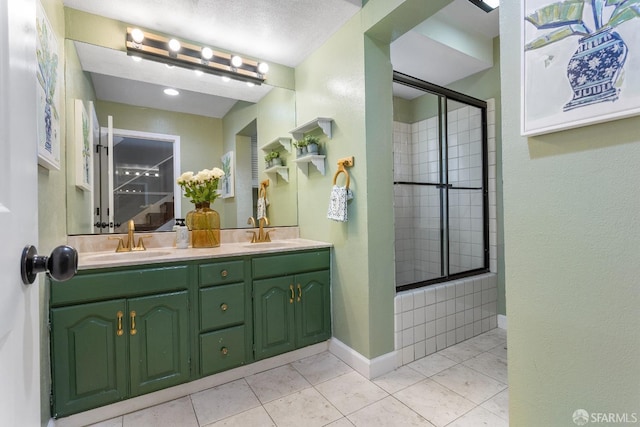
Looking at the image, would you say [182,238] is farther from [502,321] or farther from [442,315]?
[502,321]

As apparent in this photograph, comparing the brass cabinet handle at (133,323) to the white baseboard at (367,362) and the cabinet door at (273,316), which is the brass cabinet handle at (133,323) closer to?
the cabinet door at (273,316)

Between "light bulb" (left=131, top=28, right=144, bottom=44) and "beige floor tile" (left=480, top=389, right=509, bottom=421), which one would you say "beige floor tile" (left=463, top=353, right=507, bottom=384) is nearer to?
"beige floor tile" (left=480, top=389, right=509, bottom=421)

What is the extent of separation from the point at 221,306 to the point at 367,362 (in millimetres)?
1018

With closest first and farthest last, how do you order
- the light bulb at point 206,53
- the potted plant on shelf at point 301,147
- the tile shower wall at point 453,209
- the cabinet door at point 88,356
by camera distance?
the cabinet door at point 88,356, the light bulb at point 206,53, the potted plant on shelf at point 301,147, the tile shower wall at point 453,209

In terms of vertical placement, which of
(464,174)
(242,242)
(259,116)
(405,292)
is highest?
(259,116)

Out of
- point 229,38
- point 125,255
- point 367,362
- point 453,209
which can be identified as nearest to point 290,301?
point 367,362

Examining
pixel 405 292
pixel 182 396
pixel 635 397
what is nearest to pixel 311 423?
pixel 182 396

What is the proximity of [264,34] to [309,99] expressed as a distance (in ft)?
1.91

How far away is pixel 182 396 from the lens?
1.75 meters

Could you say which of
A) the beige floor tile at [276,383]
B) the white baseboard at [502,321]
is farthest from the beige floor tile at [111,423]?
the white baseboard at [502,321]

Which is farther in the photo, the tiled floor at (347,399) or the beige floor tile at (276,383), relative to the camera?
the beige floor tile at (276,383)

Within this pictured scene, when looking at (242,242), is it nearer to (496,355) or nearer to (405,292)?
(405,292)

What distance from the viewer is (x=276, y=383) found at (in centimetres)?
189

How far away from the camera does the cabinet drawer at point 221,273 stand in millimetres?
1775
